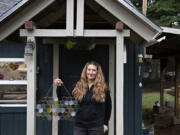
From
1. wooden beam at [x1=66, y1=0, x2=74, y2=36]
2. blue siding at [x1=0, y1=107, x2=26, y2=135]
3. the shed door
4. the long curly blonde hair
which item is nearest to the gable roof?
wooden beam at [x1=66, y1=0, x2=74, y2=36]

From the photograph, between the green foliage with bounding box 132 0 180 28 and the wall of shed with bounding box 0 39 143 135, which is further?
the green foliage with bounding box 132 0 180 28

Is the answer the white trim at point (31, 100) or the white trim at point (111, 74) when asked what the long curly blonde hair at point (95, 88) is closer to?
the white trim at point (31, 100)

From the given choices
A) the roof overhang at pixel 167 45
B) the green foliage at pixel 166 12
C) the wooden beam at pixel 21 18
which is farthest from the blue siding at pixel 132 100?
the green foliage at pixel 166 12

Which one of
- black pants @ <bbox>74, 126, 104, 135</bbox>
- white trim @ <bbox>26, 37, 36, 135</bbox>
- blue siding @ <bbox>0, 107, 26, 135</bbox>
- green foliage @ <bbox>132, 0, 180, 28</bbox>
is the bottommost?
blue siding @ <bbox>0, 107, 26, 135</bbox>

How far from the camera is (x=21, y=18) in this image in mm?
3191

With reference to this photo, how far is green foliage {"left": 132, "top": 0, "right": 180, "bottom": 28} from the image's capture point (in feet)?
39.0

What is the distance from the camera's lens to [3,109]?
445 cm

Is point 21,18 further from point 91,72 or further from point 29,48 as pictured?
point 91,72

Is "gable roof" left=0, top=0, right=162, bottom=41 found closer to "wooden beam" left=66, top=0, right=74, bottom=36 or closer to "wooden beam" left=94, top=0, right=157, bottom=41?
"wooden beam" left=94, top=0, right=157, bottom=41

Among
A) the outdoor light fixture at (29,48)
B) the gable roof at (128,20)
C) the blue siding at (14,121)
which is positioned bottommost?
the blue siding at (14,121)

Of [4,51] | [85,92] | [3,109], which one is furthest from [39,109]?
[4,51]

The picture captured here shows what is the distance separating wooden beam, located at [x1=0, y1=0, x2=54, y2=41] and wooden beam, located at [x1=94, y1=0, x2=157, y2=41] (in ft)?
2.69

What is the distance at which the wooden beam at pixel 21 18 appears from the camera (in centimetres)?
315

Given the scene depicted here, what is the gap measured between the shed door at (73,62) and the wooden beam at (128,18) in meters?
1.29
